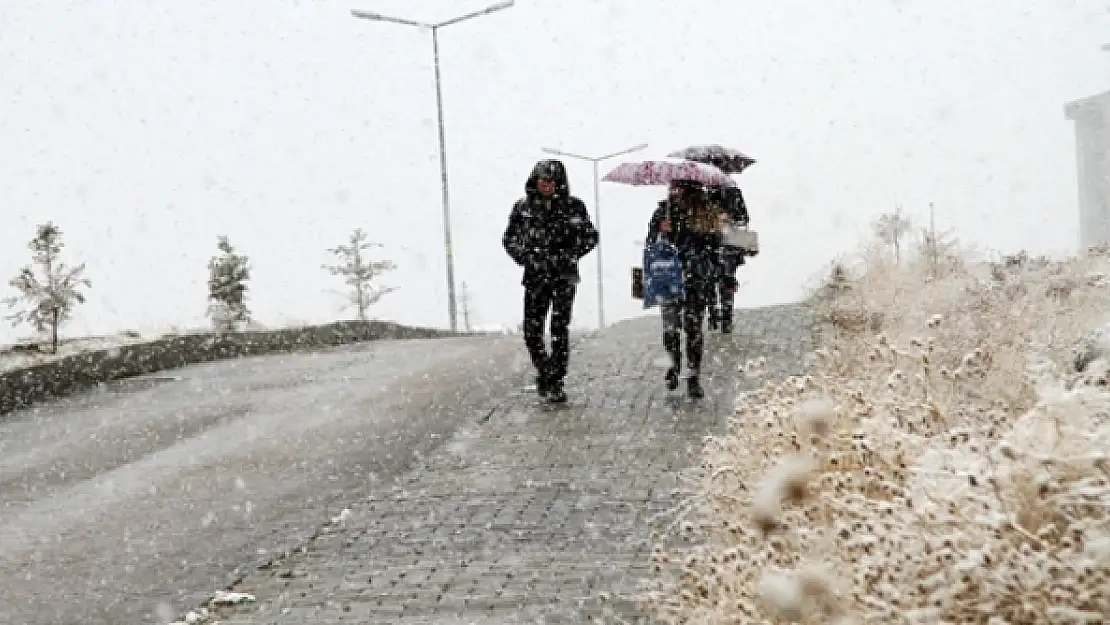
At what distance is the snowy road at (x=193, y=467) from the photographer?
7.61m

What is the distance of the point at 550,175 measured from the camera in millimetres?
11234

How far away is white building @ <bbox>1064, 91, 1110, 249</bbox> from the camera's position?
54.4 m

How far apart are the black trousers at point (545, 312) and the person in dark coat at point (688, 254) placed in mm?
783

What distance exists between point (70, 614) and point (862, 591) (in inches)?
175

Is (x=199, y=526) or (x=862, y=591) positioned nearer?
(x=862, y=591)

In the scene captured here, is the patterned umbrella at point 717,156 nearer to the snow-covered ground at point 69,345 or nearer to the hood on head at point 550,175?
the hood on head at point 550,175

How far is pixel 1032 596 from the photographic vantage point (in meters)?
3.55

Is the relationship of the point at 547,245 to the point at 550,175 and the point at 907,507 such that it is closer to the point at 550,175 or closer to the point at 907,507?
the point at 550,175

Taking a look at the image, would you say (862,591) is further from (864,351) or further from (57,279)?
(57,279)

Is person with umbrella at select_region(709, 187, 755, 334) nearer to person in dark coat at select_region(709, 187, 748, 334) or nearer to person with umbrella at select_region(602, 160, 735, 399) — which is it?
person in dark coat at select_region(709, 187, 748, 334)

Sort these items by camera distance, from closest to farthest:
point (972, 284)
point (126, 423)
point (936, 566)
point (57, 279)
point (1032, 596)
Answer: point (1032, 596) < point (936, 566) < point (126, 423) < point (972, 284) < point (57, 279)

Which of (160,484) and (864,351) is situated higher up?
(864,351)

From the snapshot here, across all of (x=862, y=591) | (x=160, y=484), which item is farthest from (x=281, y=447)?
(x=862, y=591)

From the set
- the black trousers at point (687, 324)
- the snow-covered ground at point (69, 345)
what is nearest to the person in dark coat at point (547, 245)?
the black trousers at point (687, 324)
